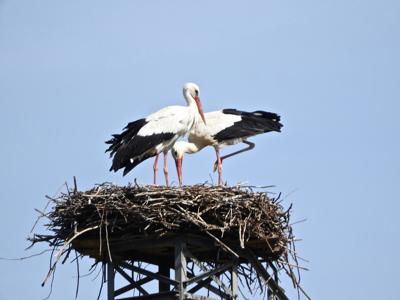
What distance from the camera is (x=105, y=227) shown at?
12.0 metres

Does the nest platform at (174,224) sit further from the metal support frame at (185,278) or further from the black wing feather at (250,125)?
the black wing feather at (250,125)

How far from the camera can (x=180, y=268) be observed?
38.8 feet

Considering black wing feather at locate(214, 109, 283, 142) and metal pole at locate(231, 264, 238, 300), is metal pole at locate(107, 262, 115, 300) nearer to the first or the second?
metal pole at locate(231, 264, 238, 300)

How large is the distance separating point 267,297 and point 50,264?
2606mm

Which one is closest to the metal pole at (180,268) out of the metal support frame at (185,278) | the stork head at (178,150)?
the metal support frame at (185,278)

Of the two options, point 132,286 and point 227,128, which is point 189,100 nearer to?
point 227,128

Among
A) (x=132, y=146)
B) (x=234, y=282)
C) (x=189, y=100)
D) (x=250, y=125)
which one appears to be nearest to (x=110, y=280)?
(x=234, y=282)

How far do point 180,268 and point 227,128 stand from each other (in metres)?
4.93

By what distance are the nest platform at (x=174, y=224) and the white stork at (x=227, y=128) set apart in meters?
3.53

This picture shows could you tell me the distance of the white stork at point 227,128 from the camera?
16.3m

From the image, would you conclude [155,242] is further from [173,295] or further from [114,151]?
[114,151]

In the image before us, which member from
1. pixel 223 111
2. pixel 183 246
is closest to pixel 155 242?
pixel 183 246

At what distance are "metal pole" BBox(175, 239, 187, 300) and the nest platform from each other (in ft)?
0.09

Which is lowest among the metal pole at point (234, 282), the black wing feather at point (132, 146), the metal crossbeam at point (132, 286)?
the metal pole at point (234, 282)
